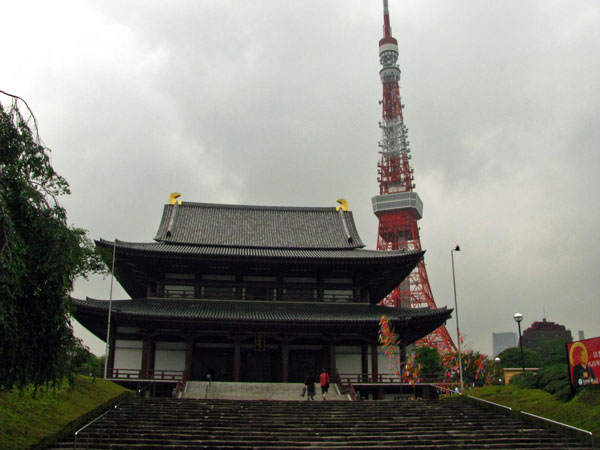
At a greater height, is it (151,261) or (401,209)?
(401,209)

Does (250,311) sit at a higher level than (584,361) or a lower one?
higher

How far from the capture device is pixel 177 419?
19781mm

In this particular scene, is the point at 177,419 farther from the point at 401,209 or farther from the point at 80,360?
the point at 401,209

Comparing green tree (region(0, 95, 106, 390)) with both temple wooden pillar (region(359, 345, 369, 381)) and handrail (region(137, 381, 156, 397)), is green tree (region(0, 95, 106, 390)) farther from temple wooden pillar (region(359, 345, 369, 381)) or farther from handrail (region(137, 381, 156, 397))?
temple wooden pillar (region(359, 345, 369, 381))

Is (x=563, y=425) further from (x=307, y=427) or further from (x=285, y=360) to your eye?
(x=285, y=360)

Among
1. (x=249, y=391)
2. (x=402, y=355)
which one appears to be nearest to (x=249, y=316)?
(x=249, y=391)

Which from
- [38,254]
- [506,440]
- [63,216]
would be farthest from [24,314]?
[506,440]

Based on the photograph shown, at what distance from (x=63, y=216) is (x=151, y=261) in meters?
21.8

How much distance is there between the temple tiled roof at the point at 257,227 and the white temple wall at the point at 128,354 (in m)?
8.02

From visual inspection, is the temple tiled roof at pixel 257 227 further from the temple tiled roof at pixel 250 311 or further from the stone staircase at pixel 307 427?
the stone staircase at pixel 307 427

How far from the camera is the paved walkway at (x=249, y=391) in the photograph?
27500mm

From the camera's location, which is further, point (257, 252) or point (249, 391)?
point (257, 252)

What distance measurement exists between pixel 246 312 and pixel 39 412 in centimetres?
1578

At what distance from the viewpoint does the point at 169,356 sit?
106 ft
